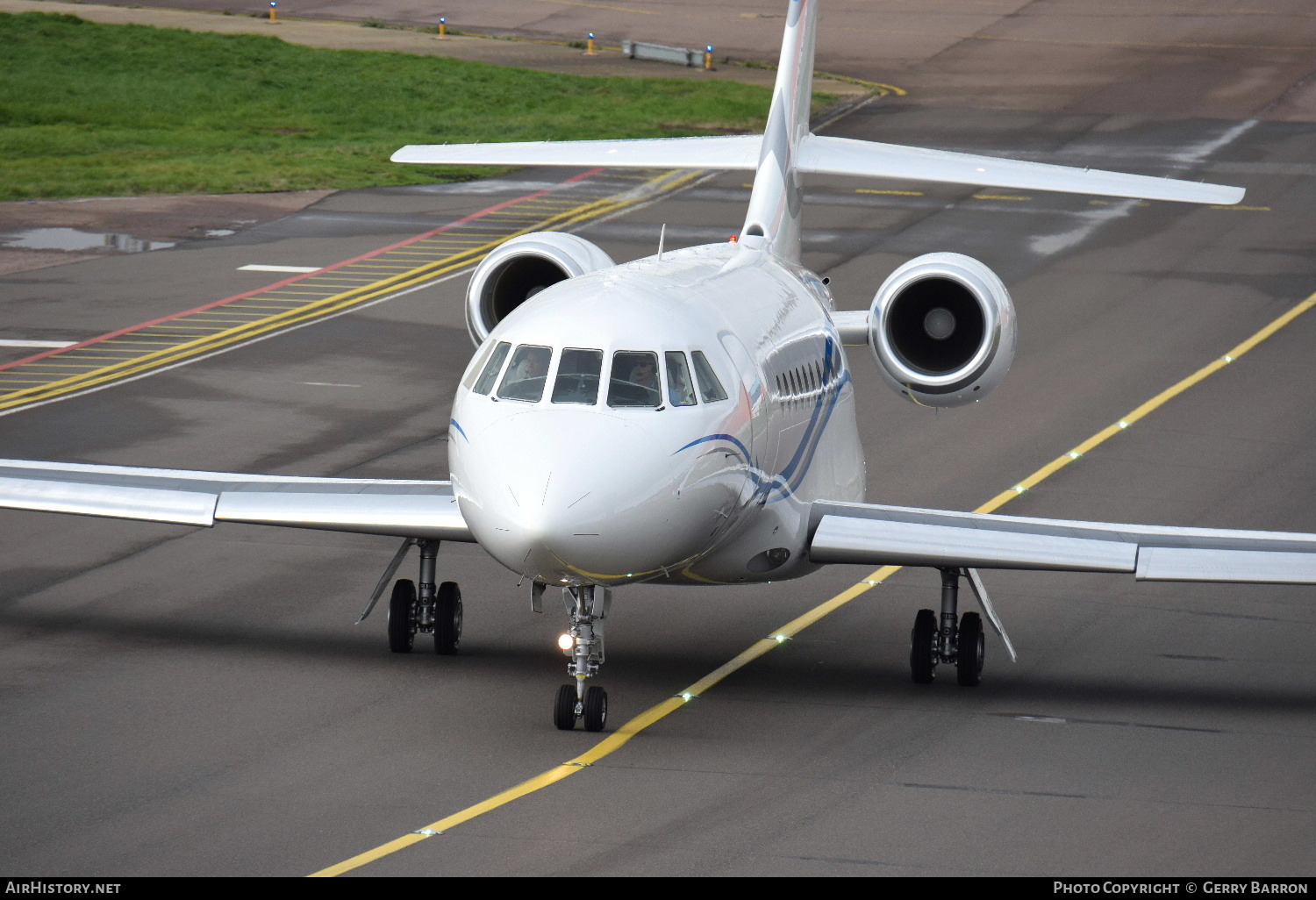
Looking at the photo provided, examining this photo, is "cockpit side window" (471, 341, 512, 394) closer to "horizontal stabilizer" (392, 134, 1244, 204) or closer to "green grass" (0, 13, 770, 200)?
"horizontal stabilizer" (392, 134, 1244, 204)

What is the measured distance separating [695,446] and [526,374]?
1.50m

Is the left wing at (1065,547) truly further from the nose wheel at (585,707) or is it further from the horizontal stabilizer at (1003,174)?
the horizontal stabilizer at (1003,174)

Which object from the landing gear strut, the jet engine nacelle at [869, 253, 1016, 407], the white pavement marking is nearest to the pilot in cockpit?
the landing gear strut

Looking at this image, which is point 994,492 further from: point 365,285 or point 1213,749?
point 365,285

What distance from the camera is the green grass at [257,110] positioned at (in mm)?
48656

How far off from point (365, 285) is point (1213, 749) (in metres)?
24.8

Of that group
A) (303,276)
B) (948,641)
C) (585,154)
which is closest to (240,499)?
(585,154)


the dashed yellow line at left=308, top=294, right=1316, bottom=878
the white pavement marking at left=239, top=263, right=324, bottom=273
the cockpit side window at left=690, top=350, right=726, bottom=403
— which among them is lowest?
the dashed yellow line at left=308, top=294, right=1316, bottom=878

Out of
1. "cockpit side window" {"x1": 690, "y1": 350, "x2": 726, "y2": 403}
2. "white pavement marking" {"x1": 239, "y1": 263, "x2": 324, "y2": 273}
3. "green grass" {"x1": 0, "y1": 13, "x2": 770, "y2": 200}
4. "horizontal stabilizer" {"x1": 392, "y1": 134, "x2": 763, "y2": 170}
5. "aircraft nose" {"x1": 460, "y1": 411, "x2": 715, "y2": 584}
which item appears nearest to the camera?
"aircraft nose" {"x1": 460, "y1": 411, "x2": 715, "y2": 584}

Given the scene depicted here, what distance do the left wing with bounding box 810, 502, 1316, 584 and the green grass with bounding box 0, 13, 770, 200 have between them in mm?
31775

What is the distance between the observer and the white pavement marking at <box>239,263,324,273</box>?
130 ft

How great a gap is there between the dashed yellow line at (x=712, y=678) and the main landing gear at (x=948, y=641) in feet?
5.69

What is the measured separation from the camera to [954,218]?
44281mm
